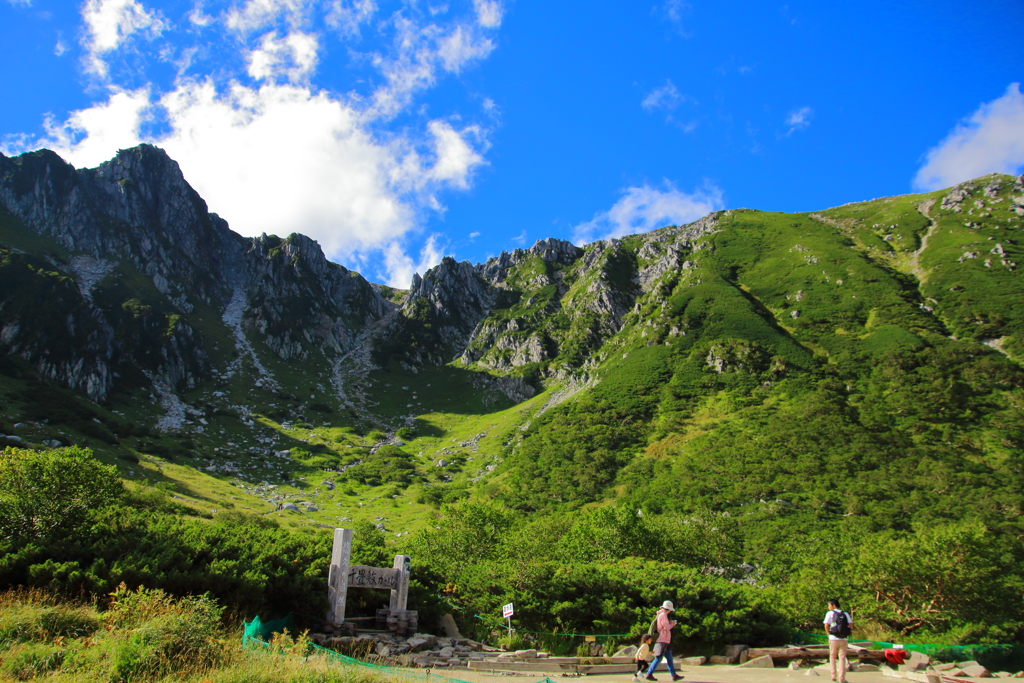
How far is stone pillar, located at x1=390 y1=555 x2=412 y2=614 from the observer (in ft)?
73.3

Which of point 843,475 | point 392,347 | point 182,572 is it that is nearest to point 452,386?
point 392,347

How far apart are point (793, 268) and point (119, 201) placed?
598 ft

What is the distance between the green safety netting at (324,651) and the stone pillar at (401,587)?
437 cm

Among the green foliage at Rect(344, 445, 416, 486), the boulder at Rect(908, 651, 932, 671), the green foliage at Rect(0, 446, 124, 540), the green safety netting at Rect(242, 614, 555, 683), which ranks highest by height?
the green foliage at Rect(344, 445, 416, 486)

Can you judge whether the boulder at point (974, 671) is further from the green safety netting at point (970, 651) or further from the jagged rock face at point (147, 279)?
the jagged rock face at point (147, 279)

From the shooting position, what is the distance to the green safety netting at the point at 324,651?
12.1 meters

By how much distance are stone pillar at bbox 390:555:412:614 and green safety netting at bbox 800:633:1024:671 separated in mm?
18346

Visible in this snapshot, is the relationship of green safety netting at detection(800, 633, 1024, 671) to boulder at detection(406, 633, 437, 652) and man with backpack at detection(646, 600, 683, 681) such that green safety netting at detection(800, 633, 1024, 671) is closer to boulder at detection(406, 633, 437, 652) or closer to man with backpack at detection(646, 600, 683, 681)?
man with backpack at detection(646, 600, 683, 681)

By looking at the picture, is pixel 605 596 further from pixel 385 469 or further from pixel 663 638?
pixel 385 469

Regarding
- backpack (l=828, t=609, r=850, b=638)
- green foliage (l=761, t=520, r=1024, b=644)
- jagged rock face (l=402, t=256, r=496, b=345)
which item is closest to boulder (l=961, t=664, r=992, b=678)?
backpack (l=828, t=609, r=850, b=638)

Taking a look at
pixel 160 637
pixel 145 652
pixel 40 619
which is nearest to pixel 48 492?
pixel 40 619

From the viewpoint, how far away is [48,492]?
20797 mm

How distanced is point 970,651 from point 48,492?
39.5m

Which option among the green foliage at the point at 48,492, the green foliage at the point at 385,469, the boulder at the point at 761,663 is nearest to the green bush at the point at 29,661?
the green foliage at the point at 48,492
